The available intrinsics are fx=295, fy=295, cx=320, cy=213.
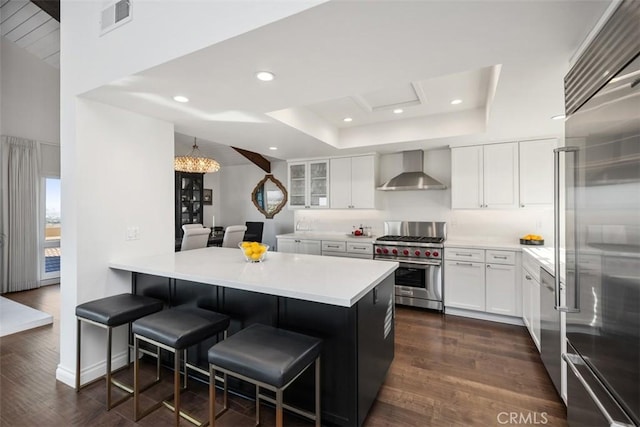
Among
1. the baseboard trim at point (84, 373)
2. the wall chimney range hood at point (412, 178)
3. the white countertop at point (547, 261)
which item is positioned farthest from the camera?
the wall chimney range hood at point (412, 178)

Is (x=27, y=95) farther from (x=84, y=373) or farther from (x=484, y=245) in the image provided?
(x=484, y=245)

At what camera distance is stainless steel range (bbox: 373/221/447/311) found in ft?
12.8

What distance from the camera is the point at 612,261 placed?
45.3 inches

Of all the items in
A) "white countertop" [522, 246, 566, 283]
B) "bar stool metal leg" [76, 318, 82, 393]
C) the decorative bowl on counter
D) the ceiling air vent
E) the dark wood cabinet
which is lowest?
"bar stool metal leg" [76, 318, 82, 393]

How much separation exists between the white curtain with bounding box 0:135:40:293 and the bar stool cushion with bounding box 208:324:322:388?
5.54 m

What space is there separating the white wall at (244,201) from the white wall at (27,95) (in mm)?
3271

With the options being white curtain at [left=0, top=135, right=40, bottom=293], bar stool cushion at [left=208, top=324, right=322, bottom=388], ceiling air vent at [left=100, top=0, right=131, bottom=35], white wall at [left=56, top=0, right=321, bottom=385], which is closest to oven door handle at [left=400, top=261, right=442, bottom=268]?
bar stool cushion at [left=208, top=324, right=322, bottom=388]

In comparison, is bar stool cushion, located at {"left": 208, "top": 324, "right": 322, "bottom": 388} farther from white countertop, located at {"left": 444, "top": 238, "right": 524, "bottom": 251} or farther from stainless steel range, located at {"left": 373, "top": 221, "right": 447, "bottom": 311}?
white countertop, located at {"left": 444, "top": 238, "right": 524, "bottom": 251}

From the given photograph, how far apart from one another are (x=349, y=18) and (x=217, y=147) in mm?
5801

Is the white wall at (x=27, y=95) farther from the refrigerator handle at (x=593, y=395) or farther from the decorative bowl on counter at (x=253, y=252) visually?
the refrigerator handle at (x=593, y=395)

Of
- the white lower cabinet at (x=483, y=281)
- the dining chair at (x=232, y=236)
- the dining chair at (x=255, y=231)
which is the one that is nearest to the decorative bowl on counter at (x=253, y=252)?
the dining chair at (x=232, y=236)

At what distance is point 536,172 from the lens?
3621 mm

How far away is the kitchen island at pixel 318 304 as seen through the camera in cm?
180

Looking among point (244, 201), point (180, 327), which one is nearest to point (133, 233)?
point (180, 327)
